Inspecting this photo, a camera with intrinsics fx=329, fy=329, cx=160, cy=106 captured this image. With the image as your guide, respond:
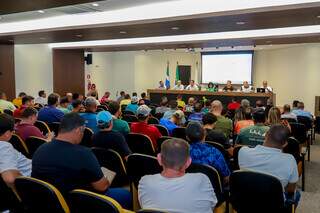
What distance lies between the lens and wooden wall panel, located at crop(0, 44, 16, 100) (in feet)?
36.3

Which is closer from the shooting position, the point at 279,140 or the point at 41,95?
the point at 279,140

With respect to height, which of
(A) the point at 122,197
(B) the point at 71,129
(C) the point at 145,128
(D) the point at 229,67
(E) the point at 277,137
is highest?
(D) the point at 229,67

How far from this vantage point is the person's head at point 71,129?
254 centimetres

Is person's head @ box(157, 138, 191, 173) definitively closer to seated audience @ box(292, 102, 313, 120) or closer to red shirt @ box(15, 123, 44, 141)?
red shirt @ box(15, 123, 44, 141)

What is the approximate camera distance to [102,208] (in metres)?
1.89

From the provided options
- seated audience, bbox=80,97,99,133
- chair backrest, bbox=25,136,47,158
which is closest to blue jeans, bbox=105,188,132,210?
chair backrest, bbox=25,136,47,158

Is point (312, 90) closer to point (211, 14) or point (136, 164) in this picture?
point (211, 14)

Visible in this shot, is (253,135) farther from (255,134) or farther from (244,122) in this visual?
(244,122)

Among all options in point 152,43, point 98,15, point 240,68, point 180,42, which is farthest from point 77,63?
point 240,68

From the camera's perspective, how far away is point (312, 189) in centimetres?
472

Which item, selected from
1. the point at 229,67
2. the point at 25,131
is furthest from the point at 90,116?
the point at 229,67

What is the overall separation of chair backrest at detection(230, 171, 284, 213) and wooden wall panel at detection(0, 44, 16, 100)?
10.3 metres

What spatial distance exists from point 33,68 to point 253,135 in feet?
33.4

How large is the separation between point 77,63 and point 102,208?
40.5ft
